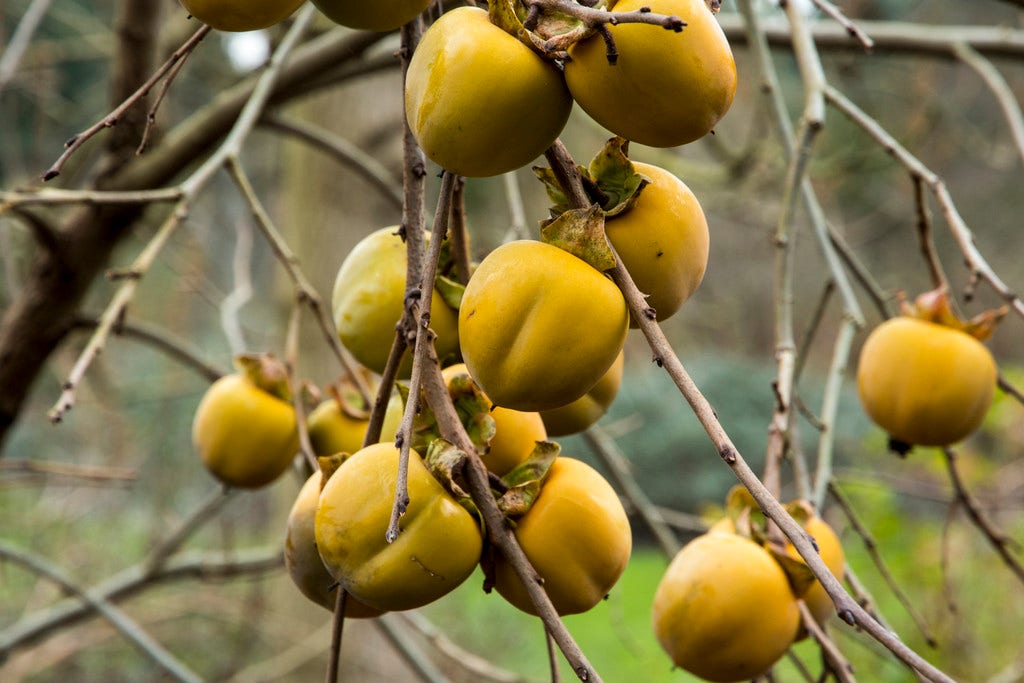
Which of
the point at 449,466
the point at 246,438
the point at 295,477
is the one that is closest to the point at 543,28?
the point at 449,466

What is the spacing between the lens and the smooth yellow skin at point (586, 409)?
0.78 m

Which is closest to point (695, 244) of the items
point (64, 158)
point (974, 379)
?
point (64, 158)

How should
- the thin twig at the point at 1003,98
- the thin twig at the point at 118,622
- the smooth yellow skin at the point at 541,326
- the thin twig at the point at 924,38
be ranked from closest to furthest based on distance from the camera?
1. the smooth yellow skin at the point at 541,326
2. the thin twig at the point at 1003,98
3. the thin twig at the point at 118,622
4. the thin twig at the point at 924,38

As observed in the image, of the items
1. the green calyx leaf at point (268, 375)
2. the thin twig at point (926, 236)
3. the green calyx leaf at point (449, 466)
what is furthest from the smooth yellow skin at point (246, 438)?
the thin twig at point (926, 236)

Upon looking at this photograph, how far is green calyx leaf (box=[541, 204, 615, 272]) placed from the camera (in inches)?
23.4

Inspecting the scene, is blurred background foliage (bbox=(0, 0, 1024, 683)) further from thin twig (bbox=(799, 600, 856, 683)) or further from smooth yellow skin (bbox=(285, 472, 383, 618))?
smooth yellow skin (bbox=(285, 472, 383, 618))

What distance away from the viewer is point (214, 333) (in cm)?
689

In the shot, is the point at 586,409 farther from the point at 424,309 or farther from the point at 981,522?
the point at 981,522

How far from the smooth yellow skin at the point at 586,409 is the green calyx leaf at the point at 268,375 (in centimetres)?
51

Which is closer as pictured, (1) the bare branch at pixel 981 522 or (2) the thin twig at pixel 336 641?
(2) the thin twig at pixel 336 641

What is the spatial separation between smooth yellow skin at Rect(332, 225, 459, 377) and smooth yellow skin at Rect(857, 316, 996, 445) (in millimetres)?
725

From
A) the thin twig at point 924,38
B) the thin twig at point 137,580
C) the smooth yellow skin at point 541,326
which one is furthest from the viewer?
the thin twig at point 137,580

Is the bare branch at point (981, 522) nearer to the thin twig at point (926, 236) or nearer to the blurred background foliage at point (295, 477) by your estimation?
the blurred background foliage at point (295, 477)

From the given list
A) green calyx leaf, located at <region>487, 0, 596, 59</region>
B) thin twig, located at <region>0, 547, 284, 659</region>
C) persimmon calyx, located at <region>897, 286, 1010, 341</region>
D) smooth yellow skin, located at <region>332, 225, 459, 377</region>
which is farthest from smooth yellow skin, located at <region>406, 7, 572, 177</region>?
thin twig, located at <region>0, 547, 284, 659</region>
